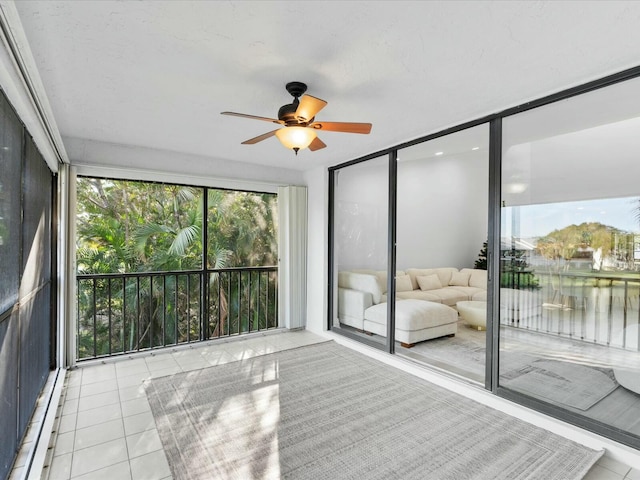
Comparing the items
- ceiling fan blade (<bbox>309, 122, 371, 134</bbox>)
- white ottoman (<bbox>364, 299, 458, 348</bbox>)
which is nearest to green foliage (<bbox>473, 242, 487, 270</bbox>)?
white ottoman (<bbox>364, 299, 458, 348</bbox>)

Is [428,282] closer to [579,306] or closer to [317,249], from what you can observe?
[317,249]

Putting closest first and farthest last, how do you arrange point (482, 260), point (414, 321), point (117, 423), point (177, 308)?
point (117, 423) → point (414, 321) → point (177, 308) → point (482, 260)

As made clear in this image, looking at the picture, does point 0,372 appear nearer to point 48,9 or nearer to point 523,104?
point 48,9

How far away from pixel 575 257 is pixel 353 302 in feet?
8.59

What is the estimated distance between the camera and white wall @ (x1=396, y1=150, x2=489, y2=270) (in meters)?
5.52

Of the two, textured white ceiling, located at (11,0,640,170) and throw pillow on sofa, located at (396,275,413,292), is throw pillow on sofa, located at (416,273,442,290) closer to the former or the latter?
throw pillow on sofa, located at (396,275,413,292)

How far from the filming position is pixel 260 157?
14.2 ft

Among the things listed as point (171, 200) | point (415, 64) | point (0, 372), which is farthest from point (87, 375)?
point (415, 64)

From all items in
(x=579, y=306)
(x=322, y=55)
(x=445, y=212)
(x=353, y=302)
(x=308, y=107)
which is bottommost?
(x=353, y=302)

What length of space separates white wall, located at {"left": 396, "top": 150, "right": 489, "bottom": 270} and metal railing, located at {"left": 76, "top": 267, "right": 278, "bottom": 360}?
7.97 ft

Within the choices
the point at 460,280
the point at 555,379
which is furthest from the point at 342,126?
the point at 460,280

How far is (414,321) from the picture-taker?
3920 millimetres

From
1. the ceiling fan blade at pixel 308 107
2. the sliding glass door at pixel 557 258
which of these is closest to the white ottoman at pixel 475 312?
the sliding glass door at pixel 557 258

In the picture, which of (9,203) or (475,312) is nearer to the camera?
(9,203)
